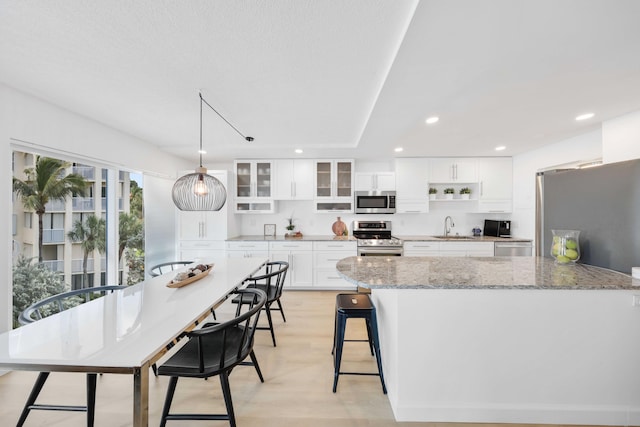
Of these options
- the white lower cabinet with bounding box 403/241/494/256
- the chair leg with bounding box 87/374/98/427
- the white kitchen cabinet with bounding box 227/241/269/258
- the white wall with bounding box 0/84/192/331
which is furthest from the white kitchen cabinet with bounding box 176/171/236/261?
the white lower cabinet with bounding box 403/241/494/256

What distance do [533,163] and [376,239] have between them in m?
2.65

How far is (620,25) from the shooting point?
138 cm

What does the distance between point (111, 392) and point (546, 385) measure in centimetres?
305

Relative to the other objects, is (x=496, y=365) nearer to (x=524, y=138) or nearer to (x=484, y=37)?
(x=484, y=37)

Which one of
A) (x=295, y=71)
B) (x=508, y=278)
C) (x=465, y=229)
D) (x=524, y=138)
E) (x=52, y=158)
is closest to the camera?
(x=508, y=278)

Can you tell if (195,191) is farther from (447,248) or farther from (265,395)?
(447,248)

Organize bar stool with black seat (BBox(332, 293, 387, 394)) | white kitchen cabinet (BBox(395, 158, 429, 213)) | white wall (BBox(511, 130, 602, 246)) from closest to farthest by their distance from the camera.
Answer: bar stool with black seat (BBox(332, 293, 387, 394)), white wall (BBox(511, 130, 602, 246)), white kitchen cabinet (BBox(395, 158, 429, 213))

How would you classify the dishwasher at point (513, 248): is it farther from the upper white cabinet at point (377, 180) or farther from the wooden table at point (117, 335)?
the wooden table at point (117, 335)

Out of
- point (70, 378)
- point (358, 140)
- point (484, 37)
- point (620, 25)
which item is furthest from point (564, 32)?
point (70, 378)

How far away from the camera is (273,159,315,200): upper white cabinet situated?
15.6ft

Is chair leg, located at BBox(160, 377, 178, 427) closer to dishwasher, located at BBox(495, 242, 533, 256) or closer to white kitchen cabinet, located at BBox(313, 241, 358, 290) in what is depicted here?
white kitchen cabinet, located at BBox(313, 241, 358, 290)

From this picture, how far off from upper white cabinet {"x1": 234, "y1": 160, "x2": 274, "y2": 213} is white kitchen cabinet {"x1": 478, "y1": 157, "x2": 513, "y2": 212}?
369 centimetres

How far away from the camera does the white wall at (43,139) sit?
2182 mm

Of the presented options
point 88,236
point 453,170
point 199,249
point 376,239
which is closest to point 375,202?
point 376,239
